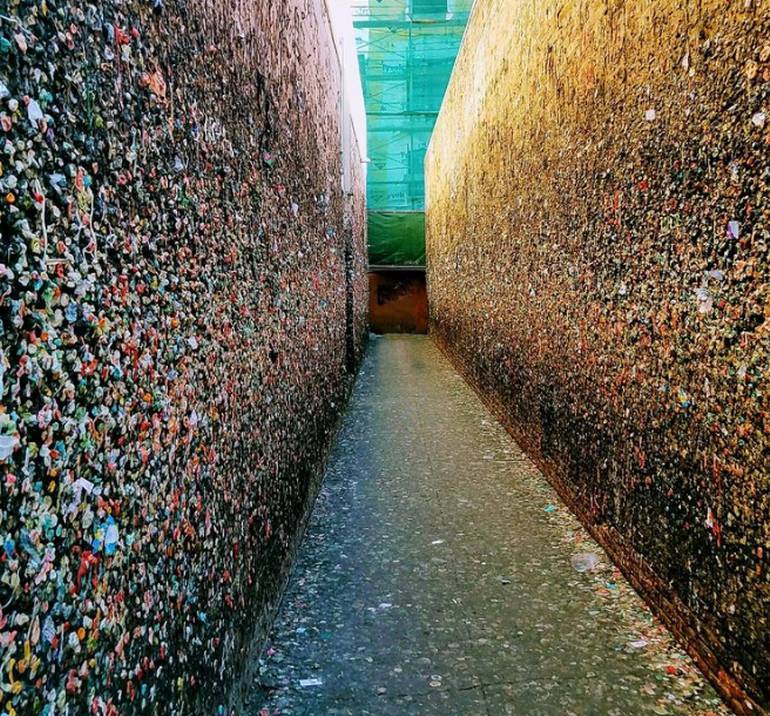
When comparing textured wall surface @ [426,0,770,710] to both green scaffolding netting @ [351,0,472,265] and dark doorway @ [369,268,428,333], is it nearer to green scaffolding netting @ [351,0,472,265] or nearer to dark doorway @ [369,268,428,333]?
dark doorway @ [369,268,428,333]

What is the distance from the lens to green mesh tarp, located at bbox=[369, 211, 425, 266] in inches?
444

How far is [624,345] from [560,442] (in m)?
0.87

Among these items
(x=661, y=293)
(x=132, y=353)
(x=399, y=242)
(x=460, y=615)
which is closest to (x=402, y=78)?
(x=399, y=242)

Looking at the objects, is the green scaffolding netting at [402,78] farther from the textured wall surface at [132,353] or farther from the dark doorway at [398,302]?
the textured wall surface at [132,353]

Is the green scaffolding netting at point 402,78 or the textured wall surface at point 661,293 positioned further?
the green scaffolding netting at point 402,78

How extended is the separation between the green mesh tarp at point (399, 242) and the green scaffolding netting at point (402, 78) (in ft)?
1.43

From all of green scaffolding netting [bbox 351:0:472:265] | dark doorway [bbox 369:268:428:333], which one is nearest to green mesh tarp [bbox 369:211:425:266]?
dark doorway [bbox 369:268:428:333]

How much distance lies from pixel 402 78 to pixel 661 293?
43.7 ft

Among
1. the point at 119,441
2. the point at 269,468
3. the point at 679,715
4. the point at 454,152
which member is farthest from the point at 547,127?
the point at 454,152

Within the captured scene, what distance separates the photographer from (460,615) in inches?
70.7

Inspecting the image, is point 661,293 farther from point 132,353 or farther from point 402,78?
point 402,78

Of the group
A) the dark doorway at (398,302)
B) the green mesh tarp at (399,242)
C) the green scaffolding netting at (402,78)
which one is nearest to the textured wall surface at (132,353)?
the green mesh tarp at (399,242)

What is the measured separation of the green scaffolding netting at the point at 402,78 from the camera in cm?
1270

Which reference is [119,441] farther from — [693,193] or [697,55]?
[697,55]
